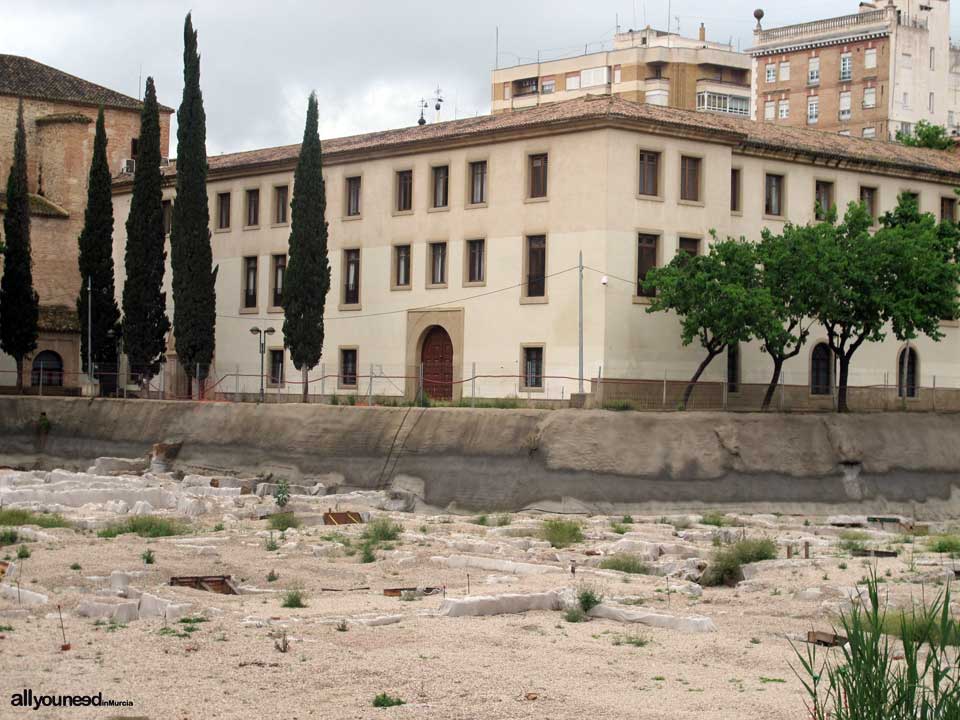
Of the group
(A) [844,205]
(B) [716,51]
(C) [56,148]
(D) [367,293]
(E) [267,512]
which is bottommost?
(E) [267,512]

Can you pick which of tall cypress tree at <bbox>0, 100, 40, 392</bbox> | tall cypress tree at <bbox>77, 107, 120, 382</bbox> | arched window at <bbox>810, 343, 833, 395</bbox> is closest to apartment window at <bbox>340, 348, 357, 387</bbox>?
tall cypress tree at <bbox>77, 107, 120, 382</bbox>

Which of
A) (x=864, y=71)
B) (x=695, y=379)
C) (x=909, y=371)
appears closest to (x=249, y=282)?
(x=695, y=379)

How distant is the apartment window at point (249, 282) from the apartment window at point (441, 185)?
9228 millimetres

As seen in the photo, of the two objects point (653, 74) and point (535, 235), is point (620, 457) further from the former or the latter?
point (653, 74)

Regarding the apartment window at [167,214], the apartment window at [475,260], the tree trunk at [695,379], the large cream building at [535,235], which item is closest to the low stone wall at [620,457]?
the tree trunk at [695,379]

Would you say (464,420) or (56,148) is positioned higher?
(56,148)

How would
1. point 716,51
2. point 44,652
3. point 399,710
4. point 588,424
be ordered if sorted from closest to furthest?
point 399,710 → point 44,652 → point 588,424 → point 716,51

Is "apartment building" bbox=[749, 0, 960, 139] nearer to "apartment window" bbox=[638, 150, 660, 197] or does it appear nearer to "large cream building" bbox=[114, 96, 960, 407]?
"large cream building" bbox=[114, 96, 960, 407]

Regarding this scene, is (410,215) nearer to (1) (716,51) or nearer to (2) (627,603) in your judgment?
(2) (627,603)

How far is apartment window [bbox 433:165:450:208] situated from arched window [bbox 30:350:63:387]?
20586 millimetres

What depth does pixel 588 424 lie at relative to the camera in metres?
37.3

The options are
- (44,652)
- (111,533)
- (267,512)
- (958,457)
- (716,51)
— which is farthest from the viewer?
(716,51)

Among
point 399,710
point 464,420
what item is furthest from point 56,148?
point 399,710

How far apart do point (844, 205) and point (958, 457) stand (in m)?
11.7
